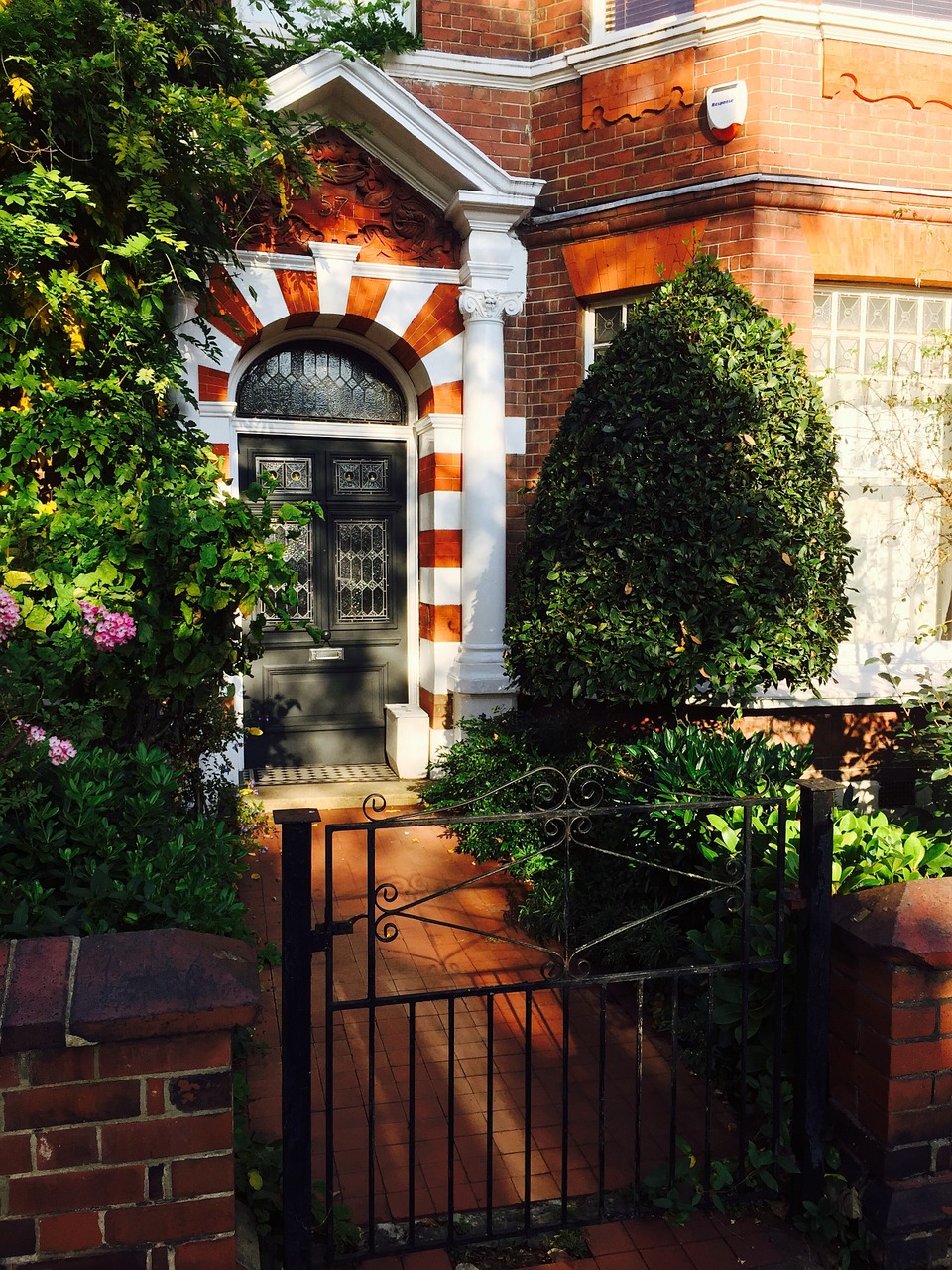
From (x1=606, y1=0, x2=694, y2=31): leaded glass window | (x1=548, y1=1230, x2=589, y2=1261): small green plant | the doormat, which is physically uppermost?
(x1=606, y1=0, x2=694, y2=31): leaded glass window

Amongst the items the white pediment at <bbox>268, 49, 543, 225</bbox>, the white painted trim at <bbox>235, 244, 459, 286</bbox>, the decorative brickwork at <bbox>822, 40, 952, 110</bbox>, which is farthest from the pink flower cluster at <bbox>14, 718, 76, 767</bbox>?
the decorative brickwork at <bbox>822, 40, 952, 110</bbox>

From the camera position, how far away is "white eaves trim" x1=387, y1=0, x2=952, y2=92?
658 centimetres

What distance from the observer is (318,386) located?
24.6 ft

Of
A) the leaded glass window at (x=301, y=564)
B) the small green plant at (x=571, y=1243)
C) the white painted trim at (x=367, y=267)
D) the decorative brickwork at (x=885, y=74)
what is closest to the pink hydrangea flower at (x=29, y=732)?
the small green plant at (x=571, y=1243)

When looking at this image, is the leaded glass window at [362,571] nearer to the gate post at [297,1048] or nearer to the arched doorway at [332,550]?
the arched doorway at [332,550]

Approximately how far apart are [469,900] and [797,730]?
2.51 m

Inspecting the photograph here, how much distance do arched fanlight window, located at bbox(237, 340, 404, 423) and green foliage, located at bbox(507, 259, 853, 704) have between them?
2.49m

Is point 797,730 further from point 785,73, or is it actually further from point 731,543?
point 785,73

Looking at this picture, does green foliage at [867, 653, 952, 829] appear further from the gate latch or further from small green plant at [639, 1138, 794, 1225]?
the gate latch

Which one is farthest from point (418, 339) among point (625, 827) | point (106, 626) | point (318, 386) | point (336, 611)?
point (106, 626)

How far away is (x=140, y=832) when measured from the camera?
2.92 metres

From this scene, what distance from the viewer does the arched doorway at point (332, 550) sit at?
7387 mm

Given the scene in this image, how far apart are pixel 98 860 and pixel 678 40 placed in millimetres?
6507

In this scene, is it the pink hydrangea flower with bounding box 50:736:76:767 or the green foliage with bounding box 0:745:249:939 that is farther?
the pink hydrangea flower with bounding box 50:736:76:767
